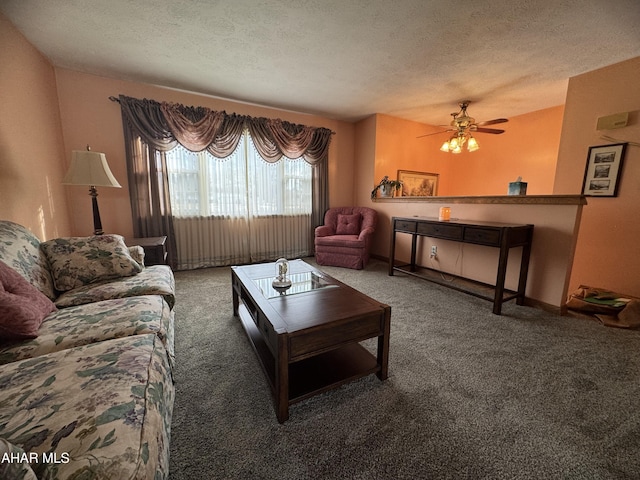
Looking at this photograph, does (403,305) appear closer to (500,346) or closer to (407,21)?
(500,346)

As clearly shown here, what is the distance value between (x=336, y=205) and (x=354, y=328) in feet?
12.0

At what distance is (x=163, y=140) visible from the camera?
129 inches

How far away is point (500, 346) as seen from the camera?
1849 mm

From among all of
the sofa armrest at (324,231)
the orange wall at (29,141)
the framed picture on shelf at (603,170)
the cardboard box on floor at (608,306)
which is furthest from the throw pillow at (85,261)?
the framed picture on shelf at (603,170)

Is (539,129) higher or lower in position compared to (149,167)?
higher

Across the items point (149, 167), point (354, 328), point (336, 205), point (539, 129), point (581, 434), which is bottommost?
point (581, 434)

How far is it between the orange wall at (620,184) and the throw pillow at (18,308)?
4.68 m

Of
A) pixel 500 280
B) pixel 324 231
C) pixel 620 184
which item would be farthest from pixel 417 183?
pixel 500 280

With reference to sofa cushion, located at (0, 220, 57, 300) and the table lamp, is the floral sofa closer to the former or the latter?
sofa cushion, located at (0, 220, 57, 300)

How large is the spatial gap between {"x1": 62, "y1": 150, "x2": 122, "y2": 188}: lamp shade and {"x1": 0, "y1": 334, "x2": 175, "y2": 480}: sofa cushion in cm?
190

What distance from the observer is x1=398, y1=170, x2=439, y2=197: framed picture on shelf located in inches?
186

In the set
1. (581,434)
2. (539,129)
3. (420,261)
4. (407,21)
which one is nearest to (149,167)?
(407,21)

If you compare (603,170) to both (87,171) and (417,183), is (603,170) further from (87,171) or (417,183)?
(87,171)

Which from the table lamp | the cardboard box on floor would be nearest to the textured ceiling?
the table lamp
